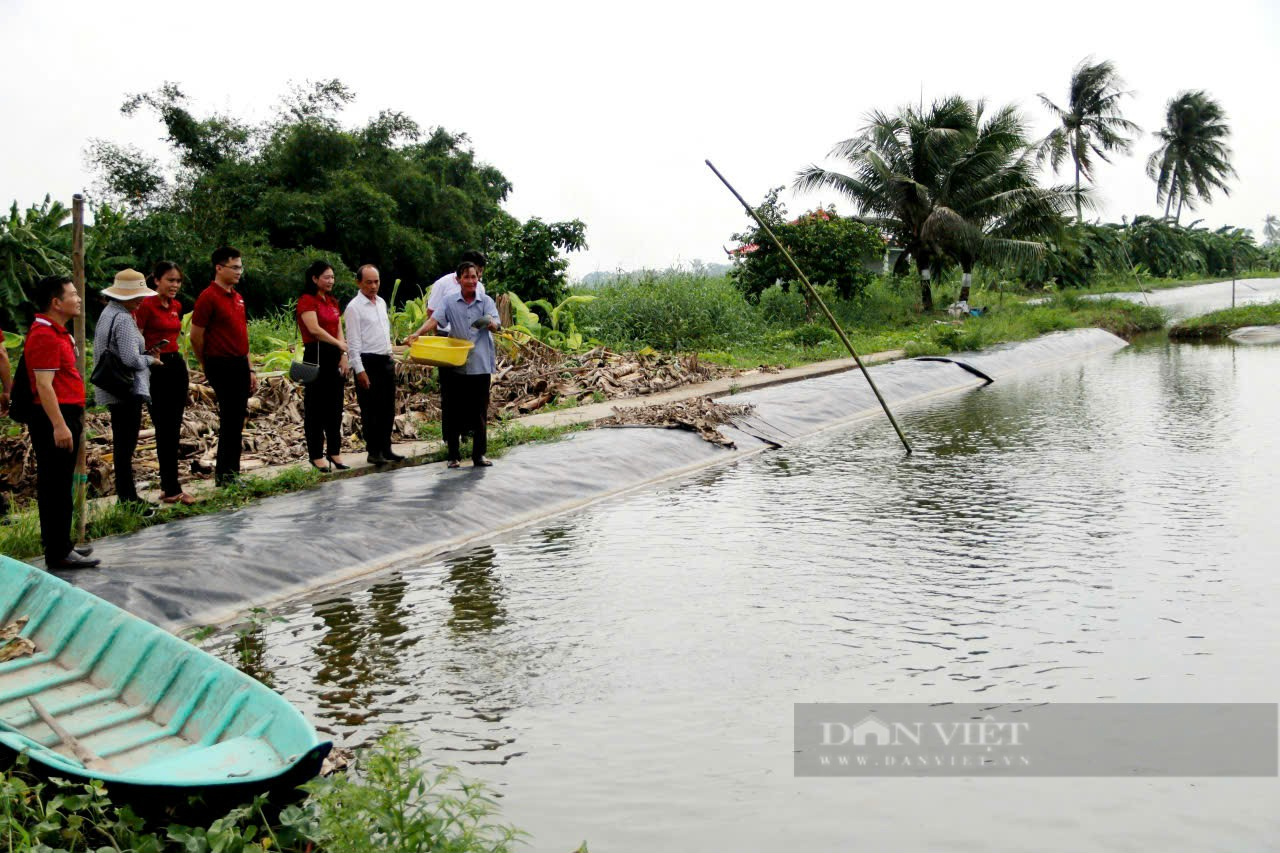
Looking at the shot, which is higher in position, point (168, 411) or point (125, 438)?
point (168, 411)

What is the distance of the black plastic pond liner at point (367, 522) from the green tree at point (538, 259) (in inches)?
243

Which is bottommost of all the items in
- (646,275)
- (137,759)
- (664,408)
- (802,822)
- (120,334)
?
(802,822)

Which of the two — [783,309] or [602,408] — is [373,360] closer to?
[602,408]

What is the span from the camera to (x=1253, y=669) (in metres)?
4.58

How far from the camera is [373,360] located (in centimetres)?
812

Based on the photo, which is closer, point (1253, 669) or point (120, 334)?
point (1253, 669)

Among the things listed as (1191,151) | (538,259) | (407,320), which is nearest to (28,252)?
(407,320)

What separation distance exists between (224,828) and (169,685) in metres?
1.08

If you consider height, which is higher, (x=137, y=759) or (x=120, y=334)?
(x=120, y=334)

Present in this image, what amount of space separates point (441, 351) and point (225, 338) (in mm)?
1576

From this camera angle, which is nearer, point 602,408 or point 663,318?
point 602,408

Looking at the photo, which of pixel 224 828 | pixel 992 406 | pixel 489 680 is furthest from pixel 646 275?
pixel 224 828

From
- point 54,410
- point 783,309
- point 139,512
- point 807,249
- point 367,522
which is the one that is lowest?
point 367,522

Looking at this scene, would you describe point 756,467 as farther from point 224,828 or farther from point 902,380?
point 224,828
